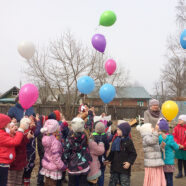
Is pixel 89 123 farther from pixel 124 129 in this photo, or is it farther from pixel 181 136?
pixel 181 136

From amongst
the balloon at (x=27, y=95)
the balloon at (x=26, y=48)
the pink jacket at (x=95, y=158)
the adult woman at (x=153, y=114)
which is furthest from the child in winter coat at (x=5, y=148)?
the balloon at (x=26, y=48)

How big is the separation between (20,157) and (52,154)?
0.51 m

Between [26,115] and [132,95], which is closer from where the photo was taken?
[26,115]

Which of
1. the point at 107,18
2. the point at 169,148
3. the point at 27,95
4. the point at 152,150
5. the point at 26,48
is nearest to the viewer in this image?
the point at 152,150

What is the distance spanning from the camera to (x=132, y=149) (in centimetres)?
333

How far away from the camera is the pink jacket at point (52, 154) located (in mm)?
3297

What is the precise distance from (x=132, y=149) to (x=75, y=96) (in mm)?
12115

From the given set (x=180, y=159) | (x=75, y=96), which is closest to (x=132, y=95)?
(x=75, y=96)

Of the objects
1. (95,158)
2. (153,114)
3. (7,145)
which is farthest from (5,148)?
(153,114)

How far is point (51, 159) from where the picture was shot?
3334 millimetres

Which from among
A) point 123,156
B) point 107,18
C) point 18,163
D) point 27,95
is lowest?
point 18,163

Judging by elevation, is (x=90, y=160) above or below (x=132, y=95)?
below

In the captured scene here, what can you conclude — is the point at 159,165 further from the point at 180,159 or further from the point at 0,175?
the point at 0,175

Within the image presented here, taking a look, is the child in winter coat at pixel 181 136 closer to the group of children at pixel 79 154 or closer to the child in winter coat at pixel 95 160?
the group of children at pixel 79 154
